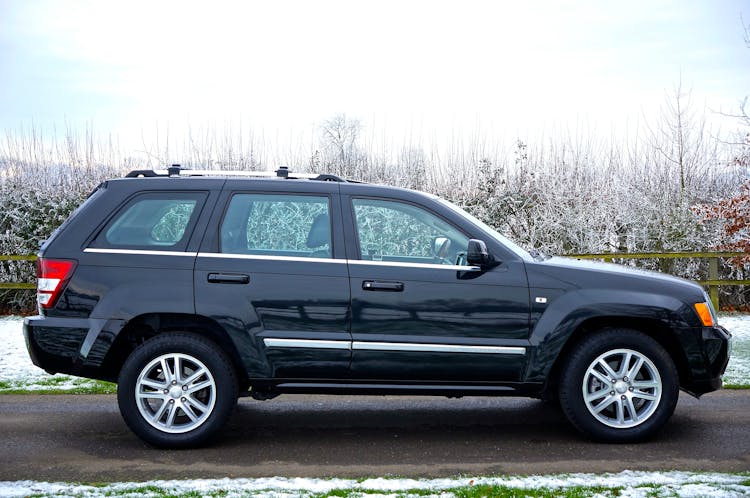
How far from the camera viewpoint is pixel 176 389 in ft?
18.3

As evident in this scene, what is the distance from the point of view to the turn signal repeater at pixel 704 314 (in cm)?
583

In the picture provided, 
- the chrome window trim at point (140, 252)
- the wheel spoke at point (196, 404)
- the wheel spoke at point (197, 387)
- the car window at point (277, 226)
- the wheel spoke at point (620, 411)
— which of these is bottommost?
the wheel spoke at point (620, 411)

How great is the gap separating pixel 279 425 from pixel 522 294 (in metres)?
2.29

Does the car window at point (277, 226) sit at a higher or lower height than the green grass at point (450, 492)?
higher

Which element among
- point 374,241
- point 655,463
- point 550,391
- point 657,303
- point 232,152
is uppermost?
point 232,152

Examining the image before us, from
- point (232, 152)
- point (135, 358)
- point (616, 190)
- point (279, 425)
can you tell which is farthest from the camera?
point (232, 152)

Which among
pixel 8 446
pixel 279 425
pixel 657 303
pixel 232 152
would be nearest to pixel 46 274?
pixel 8 446

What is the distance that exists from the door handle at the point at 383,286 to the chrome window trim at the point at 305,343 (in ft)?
1.36

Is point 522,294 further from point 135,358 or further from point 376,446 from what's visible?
point 135,358

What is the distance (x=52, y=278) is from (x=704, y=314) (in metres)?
4.73

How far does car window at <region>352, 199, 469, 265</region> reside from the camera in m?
5.72

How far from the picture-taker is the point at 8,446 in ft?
18.9

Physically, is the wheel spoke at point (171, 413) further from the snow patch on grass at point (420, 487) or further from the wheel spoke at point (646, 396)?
the wheel spoke at point (646, 396)

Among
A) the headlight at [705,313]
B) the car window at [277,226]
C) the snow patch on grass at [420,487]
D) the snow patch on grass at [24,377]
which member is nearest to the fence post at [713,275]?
the headlight at [705,313]
